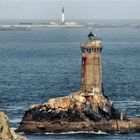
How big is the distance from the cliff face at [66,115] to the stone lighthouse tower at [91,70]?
1403mm

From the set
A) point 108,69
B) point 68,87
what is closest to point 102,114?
point 68,87

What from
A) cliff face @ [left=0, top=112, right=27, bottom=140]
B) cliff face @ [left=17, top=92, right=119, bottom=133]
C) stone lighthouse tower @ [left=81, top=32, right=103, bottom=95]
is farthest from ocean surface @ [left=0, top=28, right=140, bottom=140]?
cliff face @ [left=0, top=112, right=27, bottom=140]

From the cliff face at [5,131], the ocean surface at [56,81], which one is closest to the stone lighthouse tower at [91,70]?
the ocean surface at [56,81]

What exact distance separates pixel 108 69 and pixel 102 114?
55.6m

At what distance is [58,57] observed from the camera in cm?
16425

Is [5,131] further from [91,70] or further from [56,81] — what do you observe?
[56,81]

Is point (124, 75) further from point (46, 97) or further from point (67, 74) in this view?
point (46, 97)

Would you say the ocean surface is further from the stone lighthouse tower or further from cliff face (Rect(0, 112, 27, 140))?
cliff face (Rect(0, 112, 27, 140))

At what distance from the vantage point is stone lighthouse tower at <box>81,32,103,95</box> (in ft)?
258

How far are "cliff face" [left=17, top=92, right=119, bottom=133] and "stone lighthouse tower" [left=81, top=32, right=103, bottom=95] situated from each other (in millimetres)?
1403

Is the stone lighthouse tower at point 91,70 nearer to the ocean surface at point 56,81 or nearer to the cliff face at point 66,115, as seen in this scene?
the cliff face at point 66,115

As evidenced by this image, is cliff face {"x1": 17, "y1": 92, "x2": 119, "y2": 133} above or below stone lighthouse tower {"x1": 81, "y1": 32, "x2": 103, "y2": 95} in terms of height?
below

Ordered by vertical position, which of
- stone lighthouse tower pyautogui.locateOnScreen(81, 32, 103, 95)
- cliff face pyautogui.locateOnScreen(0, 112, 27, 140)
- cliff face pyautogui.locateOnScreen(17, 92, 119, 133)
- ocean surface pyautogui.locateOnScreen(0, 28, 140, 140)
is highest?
cliff face pyautogui.locateOnScreen(0, 112, 27, 140)

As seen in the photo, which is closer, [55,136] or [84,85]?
[55,136]
